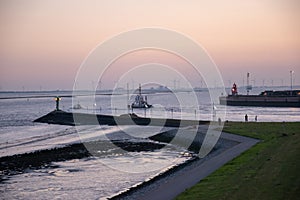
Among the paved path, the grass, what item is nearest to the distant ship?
the paved path

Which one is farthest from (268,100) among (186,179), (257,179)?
(257,179)

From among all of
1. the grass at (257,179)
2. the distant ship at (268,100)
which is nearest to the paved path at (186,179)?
the grass at (257,179)

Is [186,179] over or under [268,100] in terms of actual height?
under

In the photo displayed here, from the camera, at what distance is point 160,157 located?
3108 centimetres

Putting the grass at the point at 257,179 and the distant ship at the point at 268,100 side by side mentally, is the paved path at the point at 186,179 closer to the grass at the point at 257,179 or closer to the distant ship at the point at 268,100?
the grass at the point at 257,179

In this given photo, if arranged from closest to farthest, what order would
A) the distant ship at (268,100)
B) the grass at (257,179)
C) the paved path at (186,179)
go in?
the grass at (257,179)
the paved path at (186,179)
the distant ship at (268,100)

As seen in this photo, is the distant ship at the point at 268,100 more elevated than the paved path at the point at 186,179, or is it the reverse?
the distant ship at the point at 268,100

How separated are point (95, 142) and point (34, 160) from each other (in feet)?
36.8

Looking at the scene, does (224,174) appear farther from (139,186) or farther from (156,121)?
(156,121)

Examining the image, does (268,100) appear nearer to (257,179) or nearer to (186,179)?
(186,179)

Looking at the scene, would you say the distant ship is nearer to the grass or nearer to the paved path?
the paved path

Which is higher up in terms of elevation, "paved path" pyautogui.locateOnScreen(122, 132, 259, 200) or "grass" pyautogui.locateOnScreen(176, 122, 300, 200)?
"grass" pyautogui.locateOnScreen(176, 122, 300, 200)

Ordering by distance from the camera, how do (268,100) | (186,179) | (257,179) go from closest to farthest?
(257,179) → (186,179) → (268,100)

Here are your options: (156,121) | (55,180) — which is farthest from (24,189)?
(156,121)
